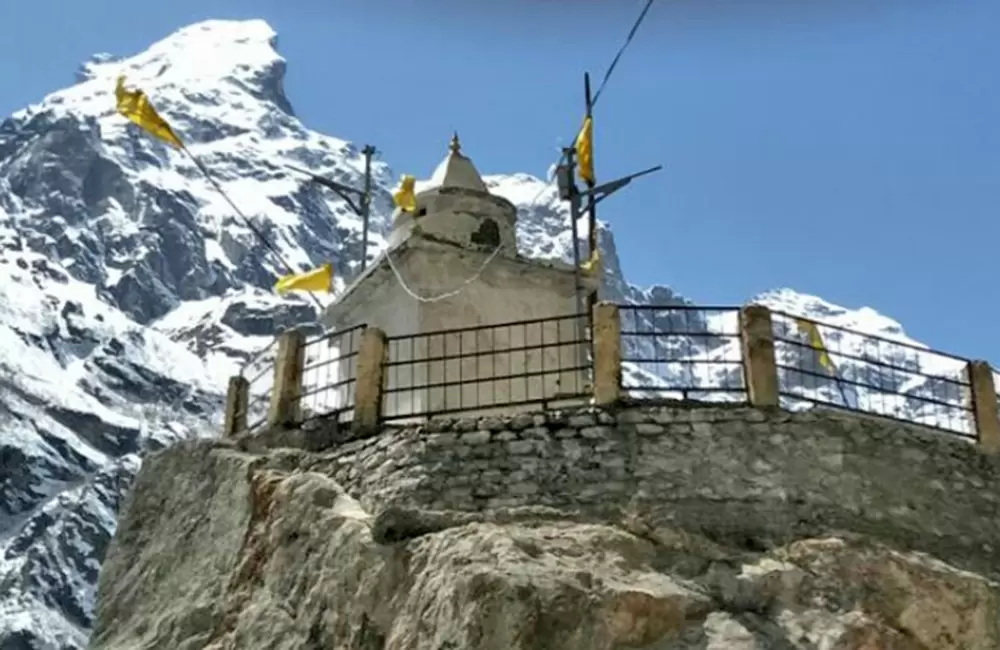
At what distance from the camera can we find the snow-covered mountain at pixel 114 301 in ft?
369

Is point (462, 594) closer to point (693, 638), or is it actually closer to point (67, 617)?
point (693, 638)

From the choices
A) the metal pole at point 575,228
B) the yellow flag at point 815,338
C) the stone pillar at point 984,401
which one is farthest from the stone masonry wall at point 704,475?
the metal pole at point 575,228

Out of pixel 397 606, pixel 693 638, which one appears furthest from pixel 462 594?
pixel 693 638

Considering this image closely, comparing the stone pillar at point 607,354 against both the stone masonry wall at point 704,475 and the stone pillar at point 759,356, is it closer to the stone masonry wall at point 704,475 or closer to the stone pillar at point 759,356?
the stone masonry wall at point 704,475

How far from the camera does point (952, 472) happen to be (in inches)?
603

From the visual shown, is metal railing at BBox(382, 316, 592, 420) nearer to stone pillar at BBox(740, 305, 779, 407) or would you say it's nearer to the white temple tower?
the white temple tower

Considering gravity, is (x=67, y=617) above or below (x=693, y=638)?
above

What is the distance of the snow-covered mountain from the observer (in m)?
112

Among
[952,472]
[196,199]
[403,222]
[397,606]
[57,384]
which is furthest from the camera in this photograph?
[196,199]

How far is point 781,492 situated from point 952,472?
239 centimetres

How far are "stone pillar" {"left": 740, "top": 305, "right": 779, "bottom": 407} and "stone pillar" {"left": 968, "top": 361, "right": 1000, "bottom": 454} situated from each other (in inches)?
107

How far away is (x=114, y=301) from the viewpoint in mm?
164750

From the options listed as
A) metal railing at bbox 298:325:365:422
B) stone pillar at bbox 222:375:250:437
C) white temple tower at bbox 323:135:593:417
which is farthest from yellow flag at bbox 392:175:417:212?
stone pillar at bbox 222:375:250:437

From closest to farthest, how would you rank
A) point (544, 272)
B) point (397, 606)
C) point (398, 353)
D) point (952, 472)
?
point (397, 606) → point (952, 472) → point (398, 353) → point (544, 272)
